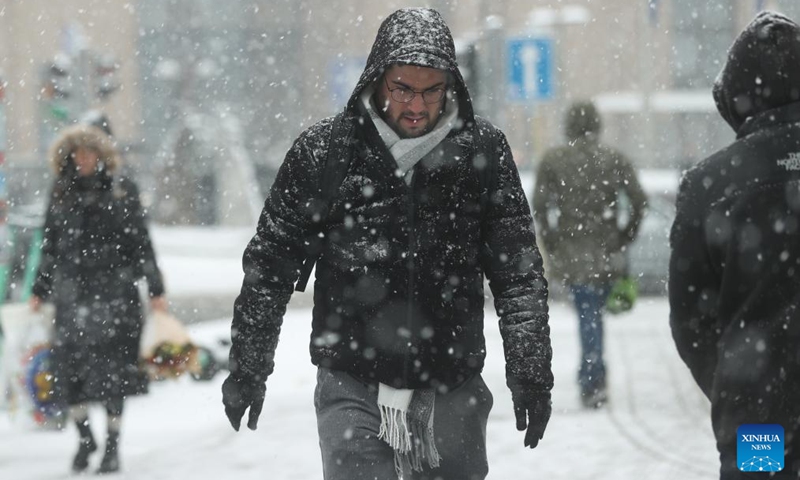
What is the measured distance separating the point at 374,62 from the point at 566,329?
387 inches

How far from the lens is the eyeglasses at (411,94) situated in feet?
11.0

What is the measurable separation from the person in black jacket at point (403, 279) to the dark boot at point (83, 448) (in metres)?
3.53

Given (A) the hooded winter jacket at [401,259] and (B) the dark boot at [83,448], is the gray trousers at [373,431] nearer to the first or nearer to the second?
(A) the hooded winter jacket at [401,259]

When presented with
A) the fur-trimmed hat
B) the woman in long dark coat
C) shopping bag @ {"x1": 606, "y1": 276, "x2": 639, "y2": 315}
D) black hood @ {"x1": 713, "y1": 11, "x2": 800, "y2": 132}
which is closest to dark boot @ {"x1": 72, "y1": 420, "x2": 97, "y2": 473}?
the woman in long dark coat

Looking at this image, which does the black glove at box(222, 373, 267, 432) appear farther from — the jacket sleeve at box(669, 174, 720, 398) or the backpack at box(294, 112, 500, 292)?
the jacket sleeve at box(669, 174, 720, 398)

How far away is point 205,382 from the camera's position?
9.45 m

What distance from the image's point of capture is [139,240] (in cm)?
665

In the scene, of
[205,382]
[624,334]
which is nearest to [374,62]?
[205,382]

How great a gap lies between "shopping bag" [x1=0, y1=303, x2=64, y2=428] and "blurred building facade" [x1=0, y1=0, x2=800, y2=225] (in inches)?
729

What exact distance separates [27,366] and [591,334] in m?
3.59

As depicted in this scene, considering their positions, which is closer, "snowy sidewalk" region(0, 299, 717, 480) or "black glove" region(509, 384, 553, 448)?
"black glove" region(509, 384, 553, 448)

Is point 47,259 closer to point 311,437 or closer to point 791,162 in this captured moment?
point 311,437

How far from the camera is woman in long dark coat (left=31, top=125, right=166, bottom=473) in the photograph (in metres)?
6.59

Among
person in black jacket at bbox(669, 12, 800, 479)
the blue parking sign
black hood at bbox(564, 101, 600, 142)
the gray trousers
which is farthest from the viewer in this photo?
the blue parking sign
